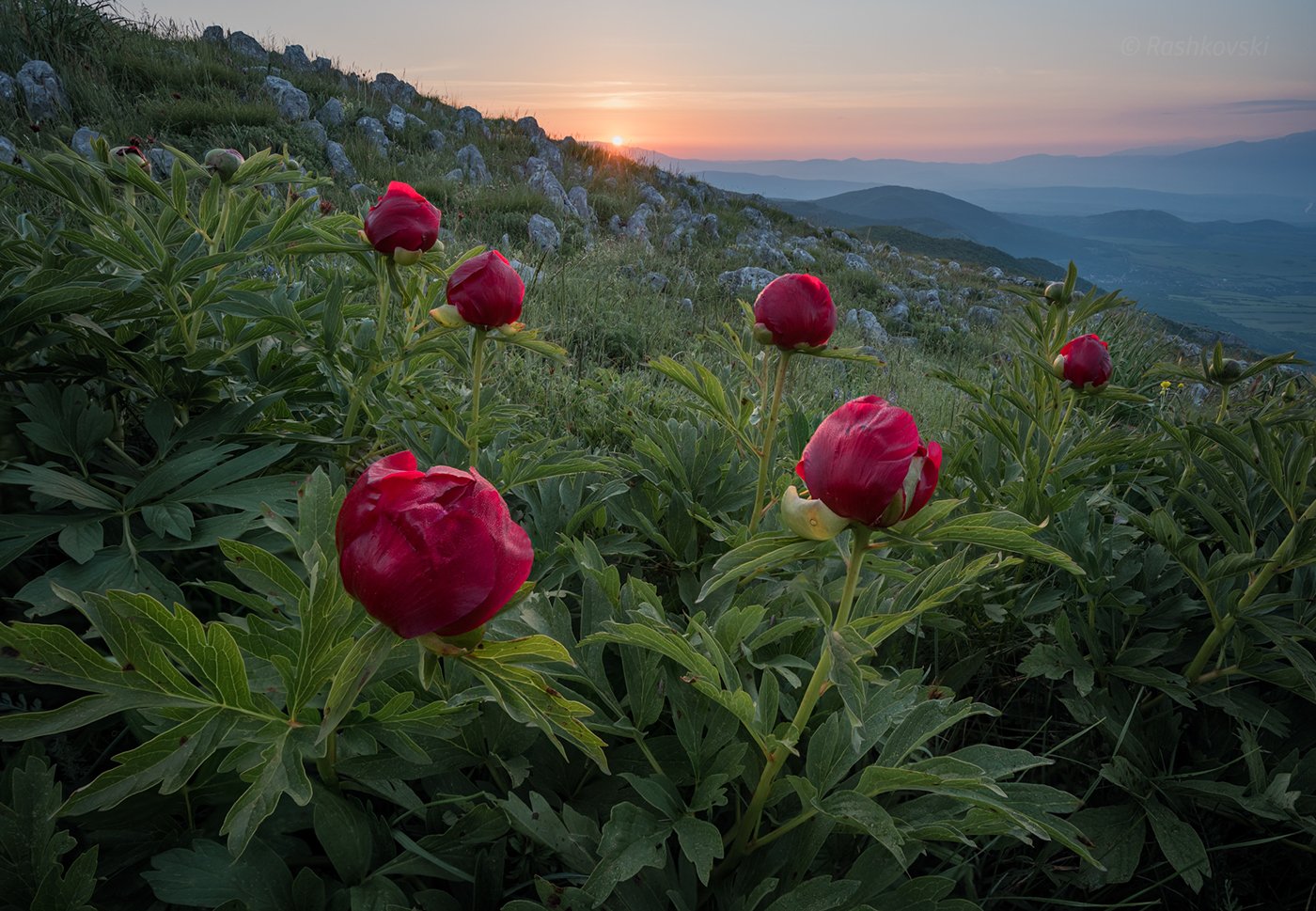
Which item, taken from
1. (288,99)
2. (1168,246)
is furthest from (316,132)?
(1168,246)

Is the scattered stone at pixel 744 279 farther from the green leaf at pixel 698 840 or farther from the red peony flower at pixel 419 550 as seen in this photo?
the red peony flower at pixel 419 550

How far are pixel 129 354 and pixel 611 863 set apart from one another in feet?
3.64

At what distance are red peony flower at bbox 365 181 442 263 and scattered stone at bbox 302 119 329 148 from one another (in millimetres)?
11052

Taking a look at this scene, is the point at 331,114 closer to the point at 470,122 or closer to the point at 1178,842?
the point at 470,122

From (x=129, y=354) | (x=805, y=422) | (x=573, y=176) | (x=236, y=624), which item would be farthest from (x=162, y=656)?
(x=573, y=176)

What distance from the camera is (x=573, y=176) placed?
1659 centimetres

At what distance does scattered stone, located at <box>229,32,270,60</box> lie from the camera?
14484 millimetres

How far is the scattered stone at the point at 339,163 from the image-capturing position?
979 cm

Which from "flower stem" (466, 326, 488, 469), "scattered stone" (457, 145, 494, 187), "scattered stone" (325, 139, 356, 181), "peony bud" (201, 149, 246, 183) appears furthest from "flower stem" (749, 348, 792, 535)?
"scattered stone" (457, 145, 494, 187)

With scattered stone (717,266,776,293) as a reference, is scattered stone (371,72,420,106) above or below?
above

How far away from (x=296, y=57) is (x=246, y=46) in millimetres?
1062

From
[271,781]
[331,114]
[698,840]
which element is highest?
[331,114]

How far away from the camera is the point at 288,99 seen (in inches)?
462

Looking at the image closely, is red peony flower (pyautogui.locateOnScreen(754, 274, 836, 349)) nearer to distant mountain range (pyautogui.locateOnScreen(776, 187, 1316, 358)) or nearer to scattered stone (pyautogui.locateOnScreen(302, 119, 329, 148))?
scattered stone (pyautogui.locateOnScreen(302, 119, 329, 148))
